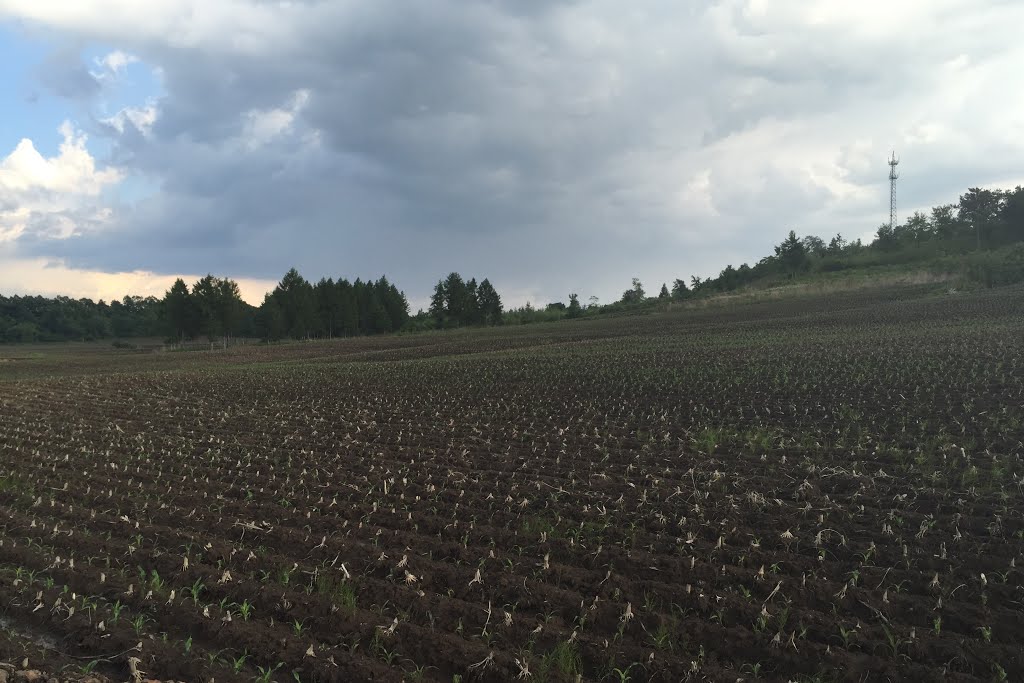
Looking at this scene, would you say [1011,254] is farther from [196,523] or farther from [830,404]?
[196,523]

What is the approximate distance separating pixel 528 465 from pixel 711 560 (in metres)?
4.68

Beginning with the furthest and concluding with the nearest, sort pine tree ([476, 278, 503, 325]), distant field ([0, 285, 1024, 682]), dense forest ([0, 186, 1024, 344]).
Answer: pine tree ([476, 278, 503, 325]) < dense forest ([0, 186, 1024, 344]) < distant field ([0, 285, 1024, 682])

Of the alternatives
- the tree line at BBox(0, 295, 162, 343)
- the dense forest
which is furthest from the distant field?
the tree line at BBox(0, 295, 162, 343)

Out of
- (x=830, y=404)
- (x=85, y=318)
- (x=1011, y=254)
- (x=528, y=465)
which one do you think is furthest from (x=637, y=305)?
(x=85, y=318)

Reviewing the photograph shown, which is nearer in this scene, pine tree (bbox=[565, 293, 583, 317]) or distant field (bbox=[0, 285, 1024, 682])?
distant field (bbox=[0, 285, 1024, 682])

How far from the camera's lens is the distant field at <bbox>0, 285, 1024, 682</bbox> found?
5219mm

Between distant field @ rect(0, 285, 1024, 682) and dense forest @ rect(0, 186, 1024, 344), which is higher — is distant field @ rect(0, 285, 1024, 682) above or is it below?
below

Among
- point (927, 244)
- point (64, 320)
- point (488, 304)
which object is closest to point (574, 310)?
point (488, 304)

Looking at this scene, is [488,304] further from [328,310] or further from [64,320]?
[64,320]

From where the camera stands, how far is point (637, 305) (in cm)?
7838

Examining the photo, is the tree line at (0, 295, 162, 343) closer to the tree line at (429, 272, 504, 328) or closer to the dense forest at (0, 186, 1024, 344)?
the dense forest at (0, 186, 1024, 344)

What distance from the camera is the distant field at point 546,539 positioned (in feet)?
17.1

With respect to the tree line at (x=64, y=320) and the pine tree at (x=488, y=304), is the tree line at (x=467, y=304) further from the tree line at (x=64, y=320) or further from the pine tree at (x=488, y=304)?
the tree line at (x=64, y=320)

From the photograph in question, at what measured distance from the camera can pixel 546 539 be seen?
24.6 ft
